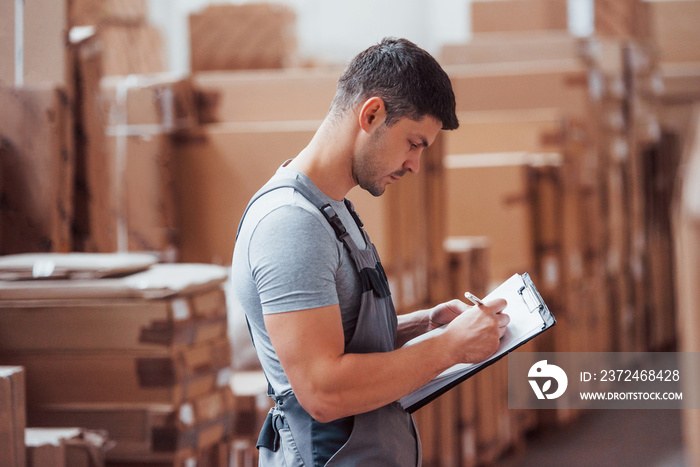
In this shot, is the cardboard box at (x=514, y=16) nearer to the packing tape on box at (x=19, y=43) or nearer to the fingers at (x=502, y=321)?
the packing tape on box at (x=19, y=43)

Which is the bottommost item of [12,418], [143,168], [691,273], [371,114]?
[12,418]

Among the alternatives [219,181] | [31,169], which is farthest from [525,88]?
[31,169]

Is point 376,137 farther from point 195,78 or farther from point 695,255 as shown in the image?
point 195,78

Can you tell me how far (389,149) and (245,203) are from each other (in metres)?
1.85

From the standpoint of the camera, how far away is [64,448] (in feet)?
5.90

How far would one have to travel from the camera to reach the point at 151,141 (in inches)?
119

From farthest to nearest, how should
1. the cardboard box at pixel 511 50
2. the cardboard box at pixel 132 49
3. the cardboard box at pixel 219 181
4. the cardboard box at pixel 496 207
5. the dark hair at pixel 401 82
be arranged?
the cardboard box at pixel 511 50
the cardboard box at pixel 496 207
the cardboard box at pixel 132 49
the cardboard box at pixel 219 181
the dark hair at pixel 401 82

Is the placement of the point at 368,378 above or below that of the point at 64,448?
above

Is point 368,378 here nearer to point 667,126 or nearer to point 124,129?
point 124,129

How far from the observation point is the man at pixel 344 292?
117 centimetres

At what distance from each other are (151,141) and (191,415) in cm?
129

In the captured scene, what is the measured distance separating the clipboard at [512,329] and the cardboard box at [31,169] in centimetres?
129

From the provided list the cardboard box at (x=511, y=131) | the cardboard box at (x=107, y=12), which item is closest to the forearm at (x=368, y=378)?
the cardboard box at (x=107, y=12)

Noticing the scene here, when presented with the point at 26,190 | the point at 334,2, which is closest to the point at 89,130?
the point at 26,190
